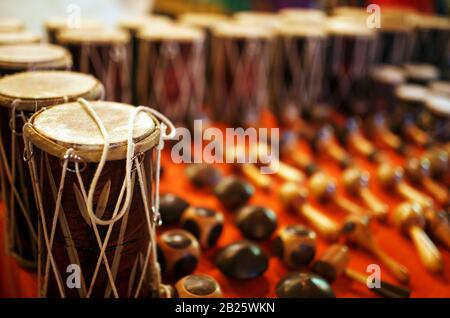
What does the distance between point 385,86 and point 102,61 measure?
2.28 metres

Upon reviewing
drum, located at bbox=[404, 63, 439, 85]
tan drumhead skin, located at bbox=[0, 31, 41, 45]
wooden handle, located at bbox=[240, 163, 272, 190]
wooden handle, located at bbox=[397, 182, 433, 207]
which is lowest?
wooden handle, located at bbox=[397, 182, 433, 207]

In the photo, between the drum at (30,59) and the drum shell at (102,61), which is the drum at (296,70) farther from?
the drum at (30,59)

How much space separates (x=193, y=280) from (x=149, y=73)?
6.04 feet

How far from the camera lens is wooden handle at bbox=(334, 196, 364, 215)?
7.46ft

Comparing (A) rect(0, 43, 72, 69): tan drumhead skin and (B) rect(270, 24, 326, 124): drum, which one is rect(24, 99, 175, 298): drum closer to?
(A) rect(0, 43, 72, 69): tan drumhead skin

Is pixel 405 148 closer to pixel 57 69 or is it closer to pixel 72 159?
pixel 57 69

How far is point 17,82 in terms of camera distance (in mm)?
1680

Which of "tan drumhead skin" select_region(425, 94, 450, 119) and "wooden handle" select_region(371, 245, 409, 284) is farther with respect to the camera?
"tan drumhead skin" select_region(425, 94, 450, 119)

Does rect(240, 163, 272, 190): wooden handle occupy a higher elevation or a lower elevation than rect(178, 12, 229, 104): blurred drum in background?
lower

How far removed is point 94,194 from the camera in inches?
50.2

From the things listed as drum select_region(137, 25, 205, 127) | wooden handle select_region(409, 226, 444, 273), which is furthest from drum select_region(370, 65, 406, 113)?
wooden handle select_region(409, 226, 444, 273)

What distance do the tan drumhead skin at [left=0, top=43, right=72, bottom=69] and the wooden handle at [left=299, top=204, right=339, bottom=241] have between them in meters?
1.34

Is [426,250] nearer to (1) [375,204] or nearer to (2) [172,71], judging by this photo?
(1) [375,204]
